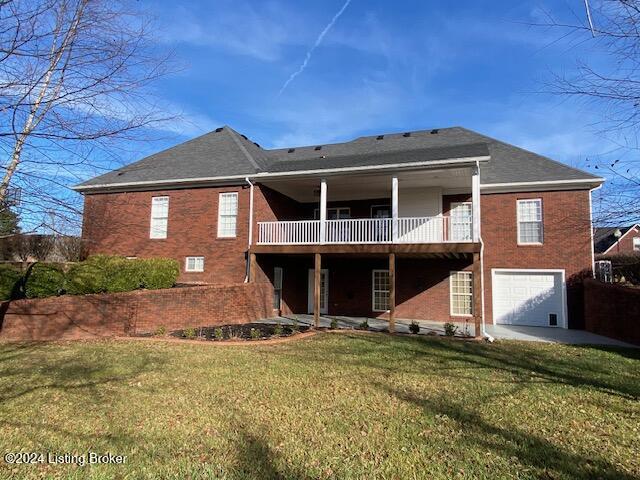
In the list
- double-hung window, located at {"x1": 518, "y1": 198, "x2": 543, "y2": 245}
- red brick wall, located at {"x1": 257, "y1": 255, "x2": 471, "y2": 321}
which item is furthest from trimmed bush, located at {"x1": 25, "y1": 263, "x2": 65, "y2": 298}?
double-hung window, located at {"x1": 518, "y1": 198, "x2": 543, "y2": 245}

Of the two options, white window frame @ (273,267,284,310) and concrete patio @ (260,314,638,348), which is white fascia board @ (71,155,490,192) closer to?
white window frame @ (273,267,284,310)

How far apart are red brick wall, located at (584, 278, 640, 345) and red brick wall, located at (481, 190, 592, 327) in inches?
23.5

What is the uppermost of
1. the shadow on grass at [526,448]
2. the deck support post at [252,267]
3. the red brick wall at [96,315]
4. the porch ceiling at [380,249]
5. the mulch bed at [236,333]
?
the porch ceiling at [380,249]

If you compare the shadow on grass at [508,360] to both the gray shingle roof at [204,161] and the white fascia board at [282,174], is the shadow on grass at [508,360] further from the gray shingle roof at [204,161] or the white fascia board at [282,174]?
the gray shingle roof at [204,161]

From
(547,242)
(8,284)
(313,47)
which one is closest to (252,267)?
(8,284)

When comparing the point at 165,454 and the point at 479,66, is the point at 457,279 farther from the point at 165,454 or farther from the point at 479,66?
the point at 165,454

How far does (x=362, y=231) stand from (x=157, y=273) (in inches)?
280

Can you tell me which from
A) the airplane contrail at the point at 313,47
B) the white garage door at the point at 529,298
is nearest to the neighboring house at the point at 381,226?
the white garage door at the point at 529,298

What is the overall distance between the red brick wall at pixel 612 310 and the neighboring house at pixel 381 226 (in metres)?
0.80

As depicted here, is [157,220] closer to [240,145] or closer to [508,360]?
[240,145]

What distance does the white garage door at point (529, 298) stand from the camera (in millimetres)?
15258

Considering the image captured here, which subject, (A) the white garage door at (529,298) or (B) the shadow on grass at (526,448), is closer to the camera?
(B) the shadow on grass at (526,448)

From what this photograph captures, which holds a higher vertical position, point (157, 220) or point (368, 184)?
point (368, 184)

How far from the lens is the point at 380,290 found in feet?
56.8
